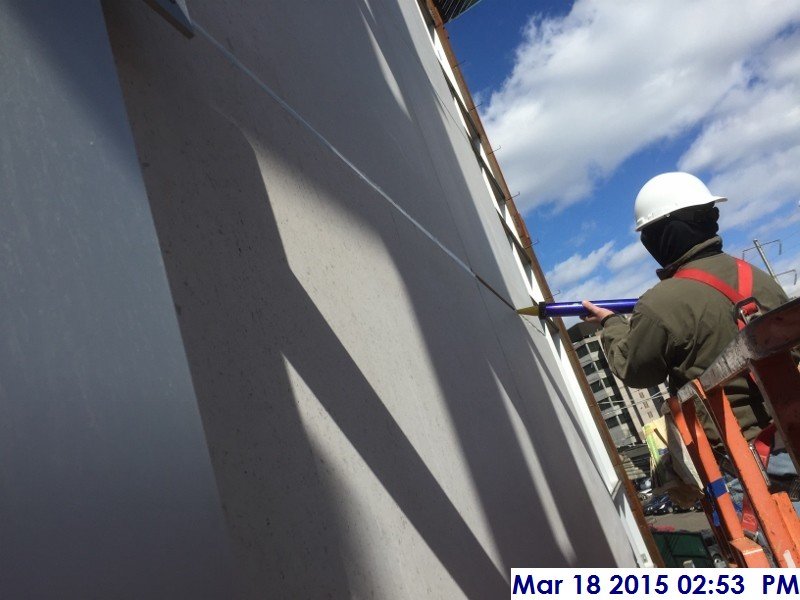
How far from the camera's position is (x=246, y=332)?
3.84ft

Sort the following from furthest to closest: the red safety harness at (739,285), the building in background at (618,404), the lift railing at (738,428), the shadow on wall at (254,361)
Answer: the building in background at (618,404)
the red safety harness at (739,285)
the lift railing at (738,428)
the shadow on wall at (254,361)

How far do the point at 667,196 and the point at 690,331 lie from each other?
1011mm

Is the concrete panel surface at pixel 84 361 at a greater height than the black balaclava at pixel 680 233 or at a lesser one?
lesser

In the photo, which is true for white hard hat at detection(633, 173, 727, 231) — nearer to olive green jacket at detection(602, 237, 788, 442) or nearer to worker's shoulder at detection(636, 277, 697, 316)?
olive green jacket at detection(602, 237, 788, 442)

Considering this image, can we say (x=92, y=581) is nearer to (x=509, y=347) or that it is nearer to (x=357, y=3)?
(x=357, y=3)

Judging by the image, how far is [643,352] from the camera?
9.29 feet

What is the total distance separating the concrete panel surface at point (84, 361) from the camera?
1.95ft

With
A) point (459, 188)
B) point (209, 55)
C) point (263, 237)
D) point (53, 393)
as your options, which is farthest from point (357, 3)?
point (53, 393)

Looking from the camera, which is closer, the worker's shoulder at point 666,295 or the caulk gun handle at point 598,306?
the worker's shoulder at point 666,295

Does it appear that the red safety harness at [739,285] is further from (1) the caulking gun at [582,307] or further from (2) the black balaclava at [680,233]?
(1) the caulking gun at [582,307]

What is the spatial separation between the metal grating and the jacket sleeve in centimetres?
1700

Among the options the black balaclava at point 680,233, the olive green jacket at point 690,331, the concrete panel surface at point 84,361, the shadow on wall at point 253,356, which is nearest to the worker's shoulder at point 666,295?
the olive green jacket at point 690,331

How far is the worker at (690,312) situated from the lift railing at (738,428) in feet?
0.60

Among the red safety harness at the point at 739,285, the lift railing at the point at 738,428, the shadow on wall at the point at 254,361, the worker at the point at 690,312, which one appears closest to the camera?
the shadow on wall at the point at 254,361
